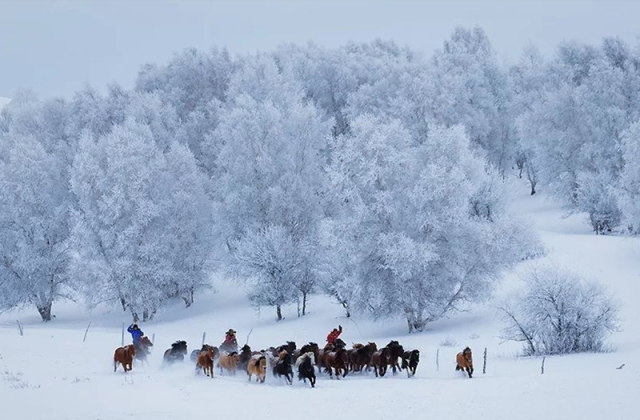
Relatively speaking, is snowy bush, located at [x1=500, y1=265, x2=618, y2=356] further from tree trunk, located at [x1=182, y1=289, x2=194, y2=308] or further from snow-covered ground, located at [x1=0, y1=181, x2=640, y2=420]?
tree trunk, located at [x1=182, y1=289, x2=194, y2=308]

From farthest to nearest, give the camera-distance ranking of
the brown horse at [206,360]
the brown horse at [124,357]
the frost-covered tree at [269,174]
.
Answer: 1. the frost-covered tree at [269,174]
2. the brown horse at [124,357]
3. the brown horse at [206,360]

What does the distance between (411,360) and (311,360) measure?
3398mm

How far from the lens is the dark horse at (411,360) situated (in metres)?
23.0

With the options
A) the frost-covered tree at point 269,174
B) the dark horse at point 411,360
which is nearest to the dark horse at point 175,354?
the dark horse at point 411,360

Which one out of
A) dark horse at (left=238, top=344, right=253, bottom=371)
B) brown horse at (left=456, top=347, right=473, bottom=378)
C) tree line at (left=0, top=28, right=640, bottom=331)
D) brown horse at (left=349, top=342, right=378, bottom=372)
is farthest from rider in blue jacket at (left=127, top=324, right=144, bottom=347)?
brown horse at (left=456, top=347, right=473, bottom=378)

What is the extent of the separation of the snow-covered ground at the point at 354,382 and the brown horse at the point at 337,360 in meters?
0.46

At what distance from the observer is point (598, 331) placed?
25.2 m

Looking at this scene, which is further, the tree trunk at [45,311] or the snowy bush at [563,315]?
the tree trunk at [45,311]

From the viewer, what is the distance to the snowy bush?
2525cm

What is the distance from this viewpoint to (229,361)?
79.6ft

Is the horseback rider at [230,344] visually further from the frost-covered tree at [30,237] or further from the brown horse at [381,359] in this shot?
the frost-covered tree at [30,237]

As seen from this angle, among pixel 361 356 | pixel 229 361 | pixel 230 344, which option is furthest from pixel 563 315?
pixel 230 344

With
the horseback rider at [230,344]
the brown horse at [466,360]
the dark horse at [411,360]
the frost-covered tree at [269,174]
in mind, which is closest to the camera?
the brown horse at [466,360]

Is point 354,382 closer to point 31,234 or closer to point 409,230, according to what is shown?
point 409,230
